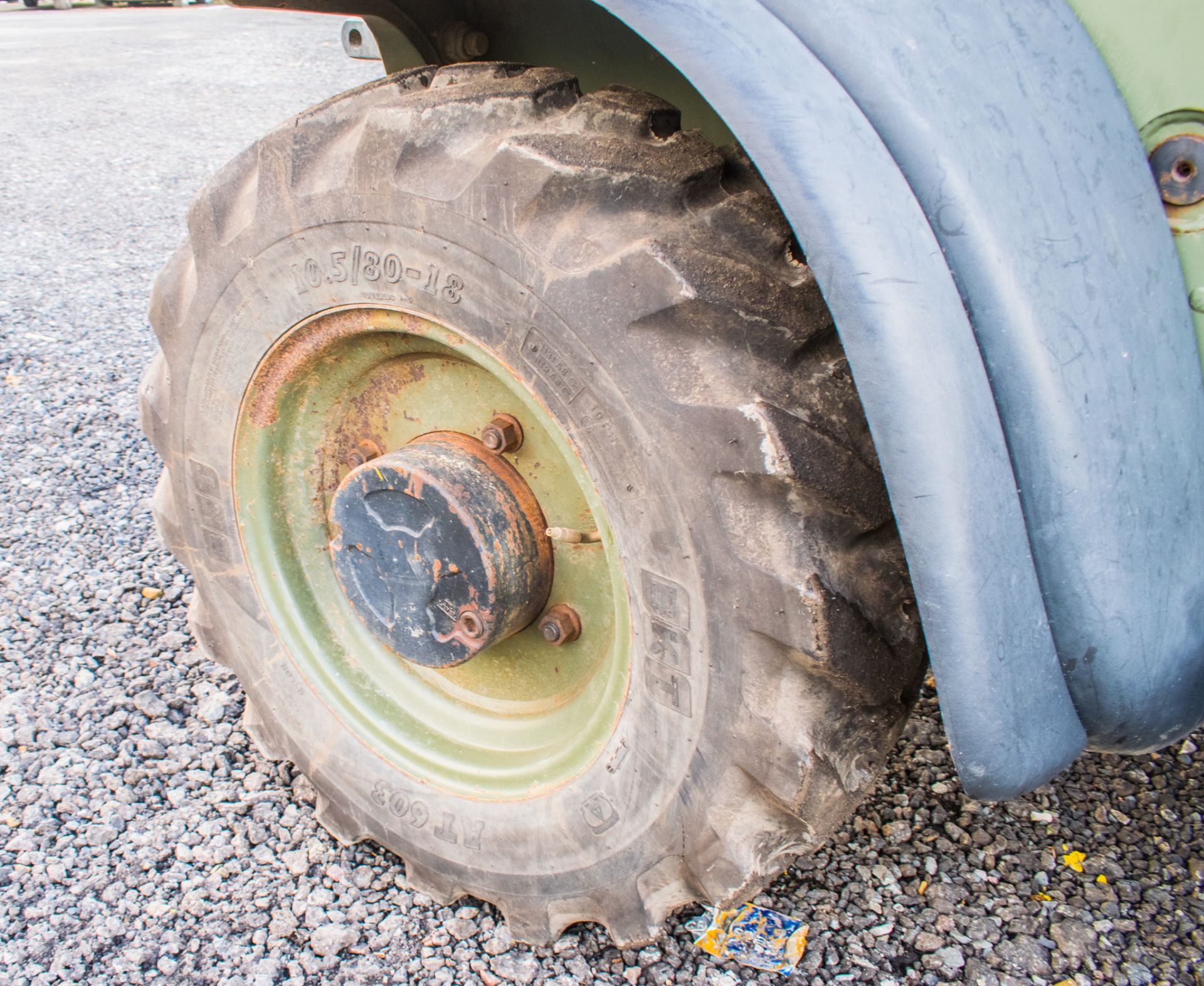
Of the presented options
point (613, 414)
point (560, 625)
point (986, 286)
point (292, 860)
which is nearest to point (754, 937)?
point (560, 625)

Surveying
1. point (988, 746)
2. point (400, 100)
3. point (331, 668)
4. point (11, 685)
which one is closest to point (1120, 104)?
point (988, 746)

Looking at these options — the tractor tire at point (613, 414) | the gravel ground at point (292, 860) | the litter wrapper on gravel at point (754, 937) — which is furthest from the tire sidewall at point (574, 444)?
the litter wrapper on gravel at point (754, 937)

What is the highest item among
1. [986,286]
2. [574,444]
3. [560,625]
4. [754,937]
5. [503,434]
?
[986,286]

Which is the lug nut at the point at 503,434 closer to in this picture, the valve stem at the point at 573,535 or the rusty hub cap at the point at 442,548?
the rusty hub cap at the point at 442,548

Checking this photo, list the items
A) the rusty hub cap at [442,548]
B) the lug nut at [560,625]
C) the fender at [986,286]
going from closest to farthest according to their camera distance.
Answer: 1. the fender at [986,286]
2. the rusty hub cap at [442,548]
3. the lug nut at [560,625]

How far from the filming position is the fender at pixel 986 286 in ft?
3.34

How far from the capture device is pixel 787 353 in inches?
46.8

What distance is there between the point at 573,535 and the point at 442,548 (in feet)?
0.64

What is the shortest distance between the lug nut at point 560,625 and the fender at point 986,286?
26.9 inches

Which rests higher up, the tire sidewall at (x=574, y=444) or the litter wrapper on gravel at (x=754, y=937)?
the tire sidewall at (x=574, y=444)

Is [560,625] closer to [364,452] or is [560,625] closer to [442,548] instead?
Answer: [442,548]

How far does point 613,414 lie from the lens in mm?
1268

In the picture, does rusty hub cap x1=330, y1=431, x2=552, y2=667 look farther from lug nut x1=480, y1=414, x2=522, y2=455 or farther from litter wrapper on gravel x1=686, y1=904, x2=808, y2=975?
litter wrapper on gravel x1=686, y1=904, x2=808, y2=975

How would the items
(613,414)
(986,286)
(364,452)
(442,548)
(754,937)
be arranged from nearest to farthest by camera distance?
(986,286) → (613,414) → (442,548) → (754,937) → (364,452)
